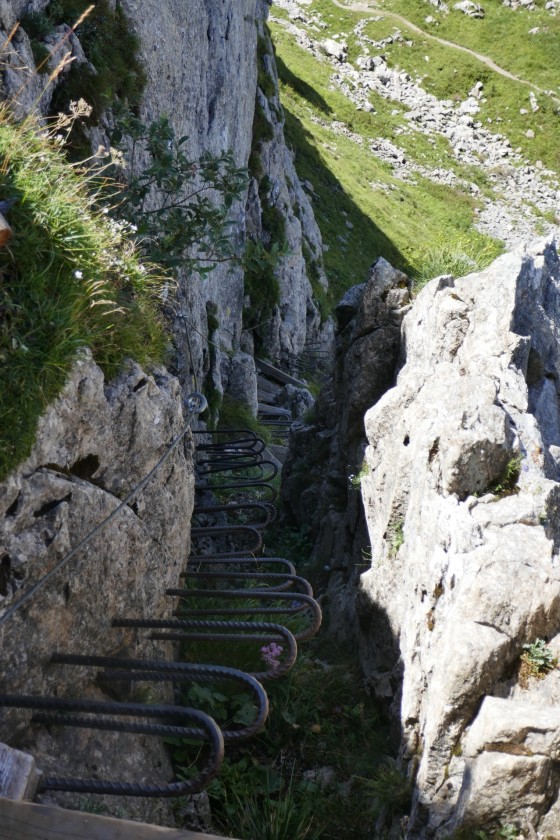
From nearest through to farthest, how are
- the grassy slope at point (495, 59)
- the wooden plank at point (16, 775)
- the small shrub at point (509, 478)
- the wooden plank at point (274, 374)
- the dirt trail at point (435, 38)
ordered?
the wooden plank at point (16, 775)
the small shrub at point (509, 478)
the wooden plank at point (274, 374)
the grassy slope at point (495, 59)
the dirt trail at point (435, 38)

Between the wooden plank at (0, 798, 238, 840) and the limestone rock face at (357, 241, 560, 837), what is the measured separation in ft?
9.48

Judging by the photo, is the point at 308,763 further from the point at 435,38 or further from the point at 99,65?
the point at 435,38

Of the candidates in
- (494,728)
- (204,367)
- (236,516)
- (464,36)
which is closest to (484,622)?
(494,728)

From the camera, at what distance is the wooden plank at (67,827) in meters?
2.75

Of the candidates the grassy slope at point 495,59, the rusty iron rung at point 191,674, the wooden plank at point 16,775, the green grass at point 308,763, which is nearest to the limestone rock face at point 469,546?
the green grass at point 308,763

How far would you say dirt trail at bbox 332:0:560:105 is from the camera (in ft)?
244

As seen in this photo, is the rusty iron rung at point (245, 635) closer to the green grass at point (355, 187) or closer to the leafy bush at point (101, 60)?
the leafy bush at point (101, 60)

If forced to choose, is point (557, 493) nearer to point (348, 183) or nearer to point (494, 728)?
point (494, 728)

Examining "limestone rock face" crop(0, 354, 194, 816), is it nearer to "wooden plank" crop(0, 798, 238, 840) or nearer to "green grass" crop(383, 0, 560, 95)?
"wooden plank" crop(0, 798, 238, 840)

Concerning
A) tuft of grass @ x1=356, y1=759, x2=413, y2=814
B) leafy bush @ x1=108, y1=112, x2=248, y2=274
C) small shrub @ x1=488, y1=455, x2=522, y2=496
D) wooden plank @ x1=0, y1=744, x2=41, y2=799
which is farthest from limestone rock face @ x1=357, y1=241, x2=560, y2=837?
leafy bush @ x1=108, y1=112, x2=248, y2=274

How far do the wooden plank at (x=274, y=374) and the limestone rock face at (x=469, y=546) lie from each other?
56.3 feet

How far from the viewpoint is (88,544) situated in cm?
539

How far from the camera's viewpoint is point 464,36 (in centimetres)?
8200

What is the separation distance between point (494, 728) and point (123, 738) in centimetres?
272
